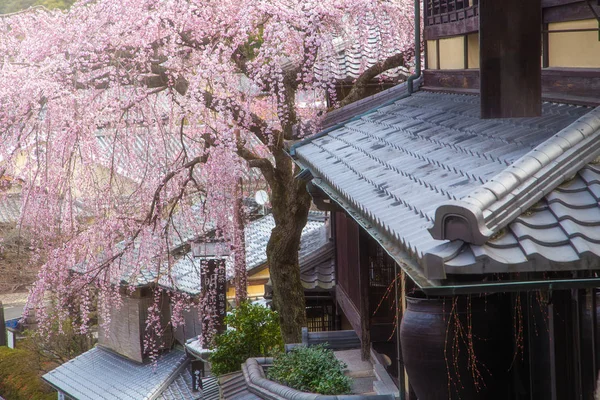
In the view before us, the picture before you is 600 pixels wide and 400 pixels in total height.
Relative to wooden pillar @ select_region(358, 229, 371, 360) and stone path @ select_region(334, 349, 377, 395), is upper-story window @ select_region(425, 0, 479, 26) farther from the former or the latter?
stone path @ select_region(334, 349, 377, 395)

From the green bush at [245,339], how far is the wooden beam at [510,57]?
829 cm

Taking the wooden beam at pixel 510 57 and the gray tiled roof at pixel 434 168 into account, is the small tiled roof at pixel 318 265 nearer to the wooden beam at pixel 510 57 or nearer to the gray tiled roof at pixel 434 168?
the gray tiled roof at pixel 434 168

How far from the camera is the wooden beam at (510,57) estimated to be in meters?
4.16

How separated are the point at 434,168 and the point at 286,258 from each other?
24.0 feet

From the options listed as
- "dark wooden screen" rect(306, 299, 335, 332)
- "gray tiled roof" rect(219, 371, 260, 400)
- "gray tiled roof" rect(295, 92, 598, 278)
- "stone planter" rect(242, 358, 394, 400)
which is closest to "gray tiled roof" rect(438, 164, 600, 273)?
"gray tiled roof" rect(295, 92, 598, 278)

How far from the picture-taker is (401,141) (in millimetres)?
6234

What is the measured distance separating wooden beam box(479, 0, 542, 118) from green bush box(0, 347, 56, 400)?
19.3 metres

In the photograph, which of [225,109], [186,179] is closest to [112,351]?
[186,179]

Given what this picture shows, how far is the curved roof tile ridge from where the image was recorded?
306cm

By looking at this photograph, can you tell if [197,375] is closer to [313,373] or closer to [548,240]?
[313,373]

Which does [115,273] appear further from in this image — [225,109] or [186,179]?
[225,109]

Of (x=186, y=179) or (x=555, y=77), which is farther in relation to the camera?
(x=186, y=179)

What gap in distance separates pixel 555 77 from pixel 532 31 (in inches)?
41.6

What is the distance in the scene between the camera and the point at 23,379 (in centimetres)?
2112
